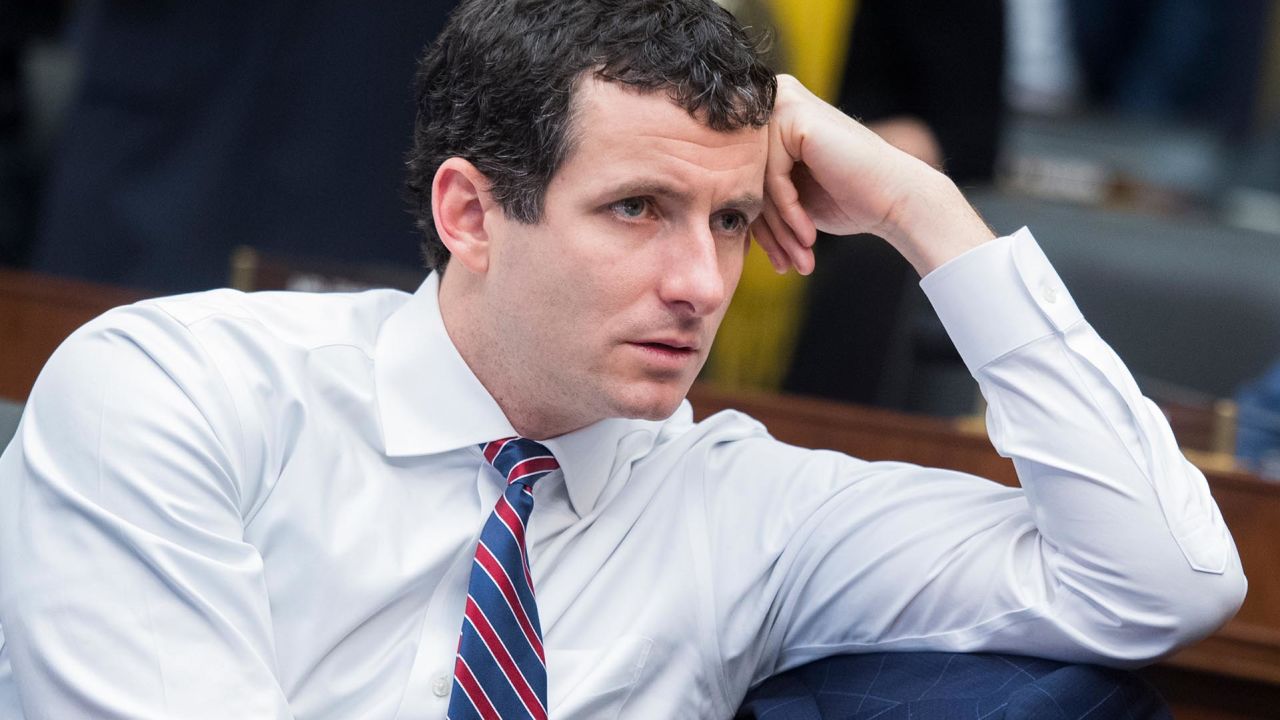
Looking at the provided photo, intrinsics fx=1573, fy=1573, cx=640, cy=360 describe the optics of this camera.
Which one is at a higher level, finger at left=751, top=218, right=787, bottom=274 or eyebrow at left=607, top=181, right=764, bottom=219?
eyebrow at left=607, top=181, right=764, bottom=219

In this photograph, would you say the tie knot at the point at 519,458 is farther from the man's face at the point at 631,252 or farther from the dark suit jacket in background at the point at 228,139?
the dark suit jacket in background at the point at 228,139

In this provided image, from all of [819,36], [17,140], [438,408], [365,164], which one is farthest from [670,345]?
[17,140]

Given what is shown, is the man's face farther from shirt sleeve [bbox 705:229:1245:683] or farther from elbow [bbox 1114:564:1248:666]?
elbow [bbox 1114:564:1248:666]

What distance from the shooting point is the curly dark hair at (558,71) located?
1.49 metres

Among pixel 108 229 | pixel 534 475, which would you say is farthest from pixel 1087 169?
pixel 534 475

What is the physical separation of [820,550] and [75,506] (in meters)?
0.74

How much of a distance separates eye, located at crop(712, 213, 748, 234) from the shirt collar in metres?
0.24

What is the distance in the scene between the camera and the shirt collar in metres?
1.56

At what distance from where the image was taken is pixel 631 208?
149 centimetres

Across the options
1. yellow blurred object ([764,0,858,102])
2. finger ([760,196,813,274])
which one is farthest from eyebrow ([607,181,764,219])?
yellow blurred object ([764,0,858,102])

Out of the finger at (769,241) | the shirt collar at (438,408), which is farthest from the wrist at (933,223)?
the shirt collar at (438,408)

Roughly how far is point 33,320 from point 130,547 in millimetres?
1218

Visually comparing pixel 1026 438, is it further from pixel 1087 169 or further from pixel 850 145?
pixel 1087 169

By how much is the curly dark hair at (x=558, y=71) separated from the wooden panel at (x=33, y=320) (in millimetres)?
1028
